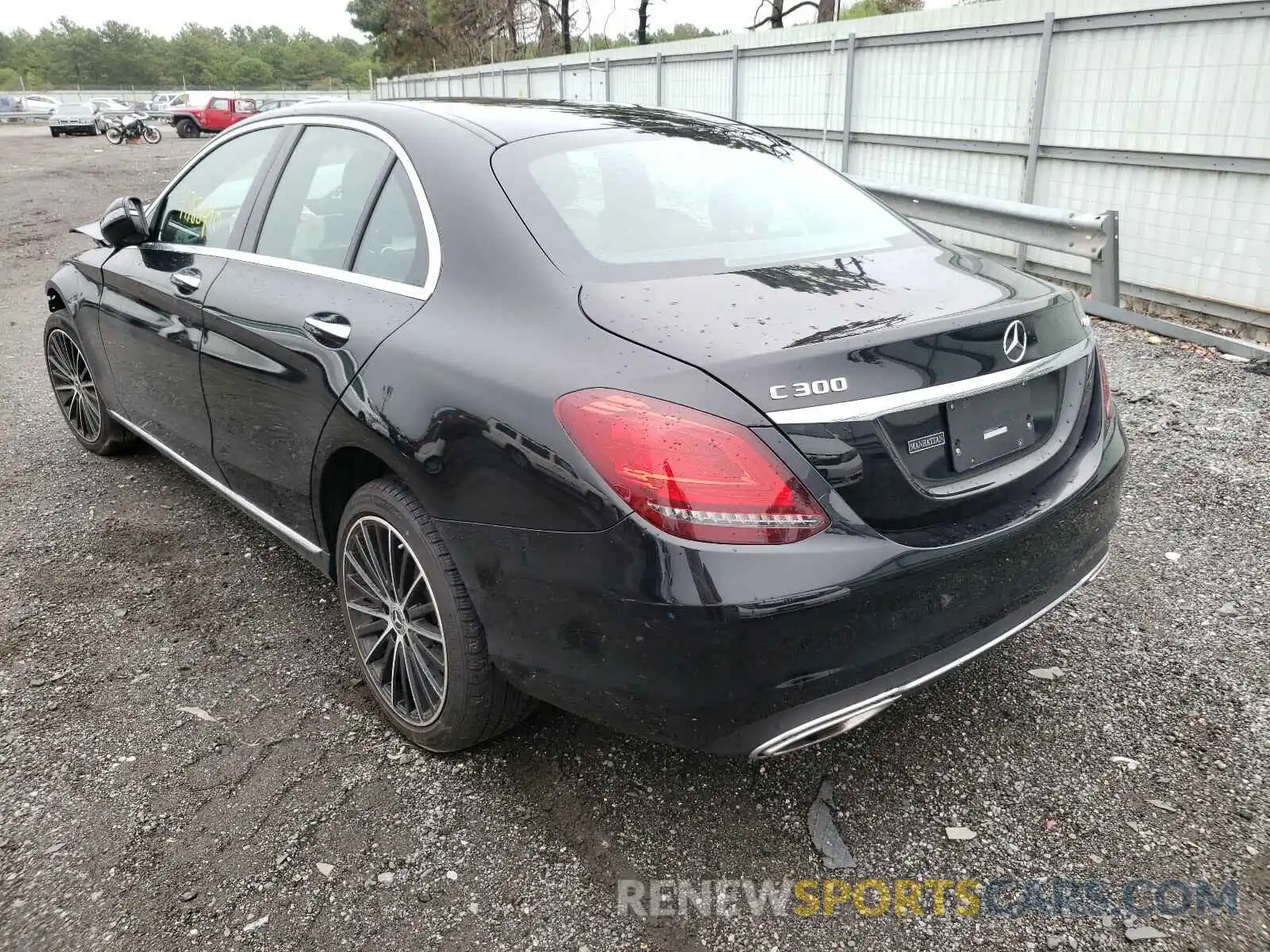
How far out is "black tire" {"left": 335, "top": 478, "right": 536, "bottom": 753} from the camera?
2.32 metres

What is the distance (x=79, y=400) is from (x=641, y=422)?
420 cm

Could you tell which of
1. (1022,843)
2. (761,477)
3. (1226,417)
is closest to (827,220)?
(761,477)

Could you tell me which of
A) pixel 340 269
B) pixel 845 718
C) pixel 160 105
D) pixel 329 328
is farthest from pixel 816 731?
pixel 160 105

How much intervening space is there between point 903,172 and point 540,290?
8502 millimetres

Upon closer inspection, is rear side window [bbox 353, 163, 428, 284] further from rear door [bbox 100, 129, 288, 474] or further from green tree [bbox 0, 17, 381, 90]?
green tree [bbox 0, 17, 381, 90]

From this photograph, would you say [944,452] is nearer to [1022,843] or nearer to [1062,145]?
[1022,843]

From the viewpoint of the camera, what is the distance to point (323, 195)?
3.06m

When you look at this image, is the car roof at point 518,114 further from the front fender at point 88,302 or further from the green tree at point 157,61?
the green tree at point 157,61

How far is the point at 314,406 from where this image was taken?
8.86 feet

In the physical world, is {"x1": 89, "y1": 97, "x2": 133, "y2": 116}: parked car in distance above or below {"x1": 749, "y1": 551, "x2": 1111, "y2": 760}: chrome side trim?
above

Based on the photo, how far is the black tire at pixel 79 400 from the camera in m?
4.71

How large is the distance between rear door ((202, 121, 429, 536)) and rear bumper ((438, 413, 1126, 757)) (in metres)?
0.76

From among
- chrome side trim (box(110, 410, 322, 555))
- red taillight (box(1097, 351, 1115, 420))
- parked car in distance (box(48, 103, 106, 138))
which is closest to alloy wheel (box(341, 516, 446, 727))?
chrome side trim (box(110, 410, 322, 555))

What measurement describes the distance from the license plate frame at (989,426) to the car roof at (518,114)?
1480 mm
